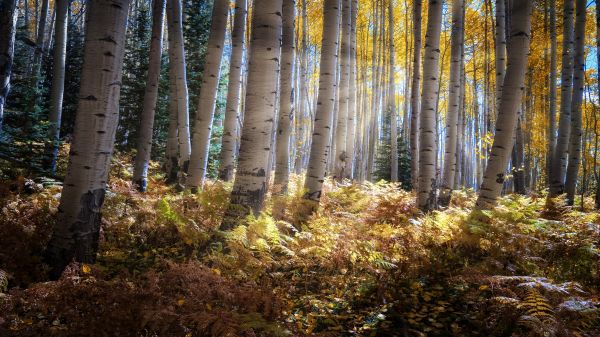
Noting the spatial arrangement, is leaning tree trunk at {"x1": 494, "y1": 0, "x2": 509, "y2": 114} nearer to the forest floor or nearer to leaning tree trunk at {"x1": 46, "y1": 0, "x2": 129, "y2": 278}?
the forest floor

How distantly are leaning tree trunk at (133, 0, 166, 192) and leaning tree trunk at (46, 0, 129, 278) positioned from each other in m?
4.02

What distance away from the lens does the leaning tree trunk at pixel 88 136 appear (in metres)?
3.41

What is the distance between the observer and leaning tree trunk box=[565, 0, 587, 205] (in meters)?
8.47

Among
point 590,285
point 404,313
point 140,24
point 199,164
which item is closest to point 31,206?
point 199,164

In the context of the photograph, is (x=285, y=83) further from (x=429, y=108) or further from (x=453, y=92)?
(x=453, y=92)

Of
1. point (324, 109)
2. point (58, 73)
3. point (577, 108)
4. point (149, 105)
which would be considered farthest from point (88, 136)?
point (577, 108)

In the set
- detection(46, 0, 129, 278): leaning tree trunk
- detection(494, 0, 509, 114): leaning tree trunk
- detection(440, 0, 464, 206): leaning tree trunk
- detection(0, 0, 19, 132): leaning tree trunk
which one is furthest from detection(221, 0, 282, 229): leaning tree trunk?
detection(494, 0, 509, 114): leaning tree trunk

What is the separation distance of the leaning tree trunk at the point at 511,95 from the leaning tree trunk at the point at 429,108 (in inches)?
49.5

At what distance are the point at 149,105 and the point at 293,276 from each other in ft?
17.2

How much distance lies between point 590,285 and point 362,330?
238 centimetres

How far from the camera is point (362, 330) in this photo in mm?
2924

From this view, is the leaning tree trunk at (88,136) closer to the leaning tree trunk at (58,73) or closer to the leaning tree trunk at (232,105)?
the leaning tree trunk at (232,105)

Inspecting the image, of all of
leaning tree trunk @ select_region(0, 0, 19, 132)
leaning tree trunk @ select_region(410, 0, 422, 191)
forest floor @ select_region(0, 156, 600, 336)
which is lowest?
forest floor @ select_region(0, 156, 600, 336)

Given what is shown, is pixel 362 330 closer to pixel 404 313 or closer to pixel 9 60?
pixel 404 313
